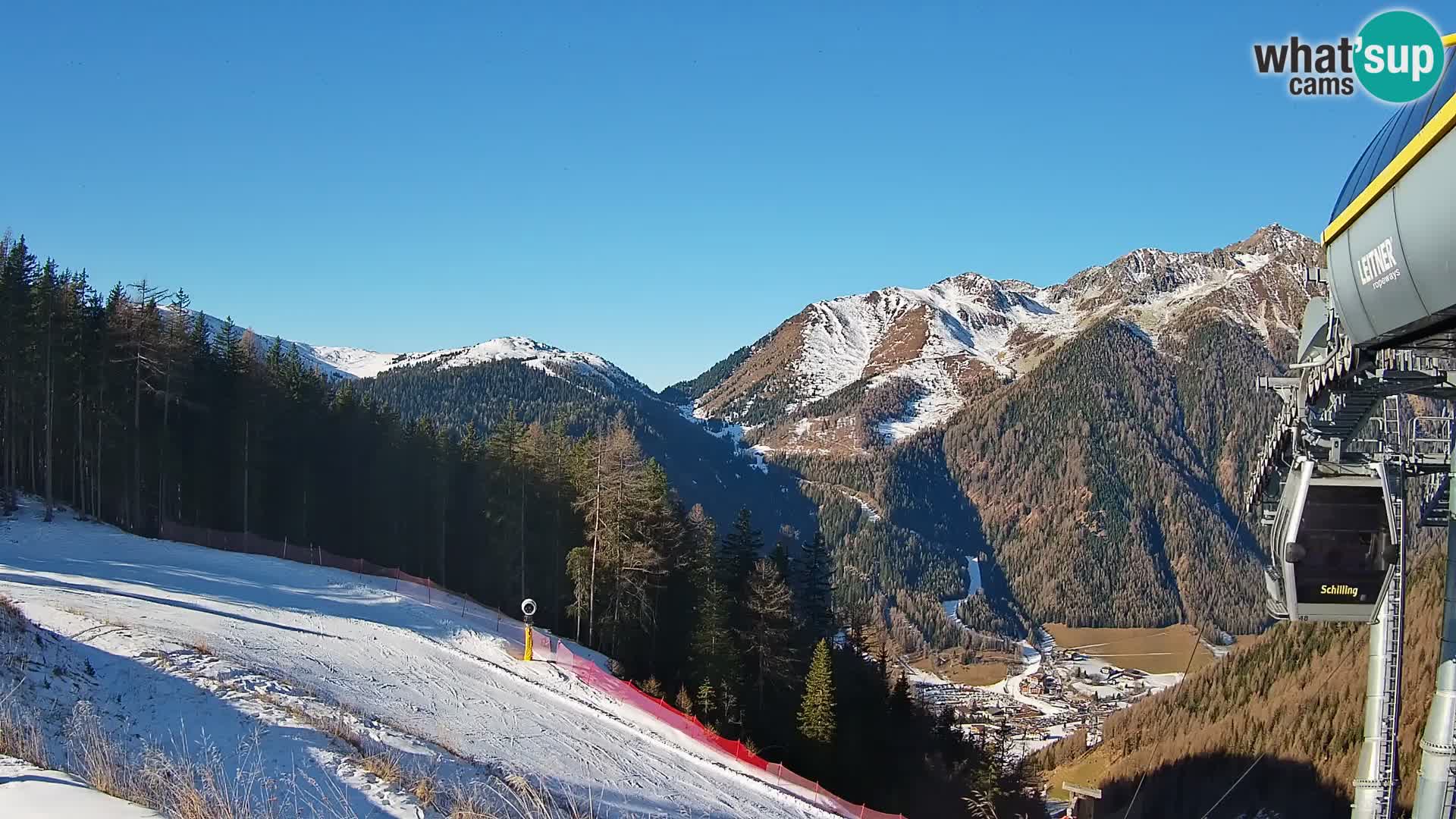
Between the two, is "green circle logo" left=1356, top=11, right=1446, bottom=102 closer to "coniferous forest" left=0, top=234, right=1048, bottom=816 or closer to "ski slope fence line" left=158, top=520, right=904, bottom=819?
"ski slope fence line" left=158, top=520, right=904, bottom=819

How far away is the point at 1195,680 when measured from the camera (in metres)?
57.9

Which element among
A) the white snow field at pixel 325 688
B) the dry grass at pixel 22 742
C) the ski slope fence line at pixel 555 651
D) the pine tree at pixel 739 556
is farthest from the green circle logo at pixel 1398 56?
the pine tree at pixel 739 556

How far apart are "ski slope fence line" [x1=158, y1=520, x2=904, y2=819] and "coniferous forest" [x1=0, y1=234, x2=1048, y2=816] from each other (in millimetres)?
2831

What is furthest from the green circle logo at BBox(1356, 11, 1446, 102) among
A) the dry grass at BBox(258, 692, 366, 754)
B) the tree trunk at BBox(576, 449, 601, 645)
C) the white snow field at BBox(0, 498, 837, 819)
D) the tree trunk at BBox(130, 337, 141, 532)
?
the tree trunk at BBox(130, 337, 141, 532)

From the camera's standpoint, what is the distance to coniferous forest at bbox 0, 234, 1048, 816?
33.3 meters

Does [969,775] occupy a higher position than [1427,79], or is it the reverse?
[1427,79]

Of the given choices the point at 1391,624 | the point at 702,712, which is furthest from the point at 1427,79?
the point at 702,712

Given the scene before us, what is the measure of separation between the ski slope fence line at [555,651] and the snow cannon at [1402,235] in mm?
13807

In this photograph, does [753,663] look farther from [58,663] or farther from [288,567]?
[58,663]

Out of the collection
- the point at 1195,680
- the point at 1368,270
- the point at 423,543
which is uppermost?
the point at 1368,270

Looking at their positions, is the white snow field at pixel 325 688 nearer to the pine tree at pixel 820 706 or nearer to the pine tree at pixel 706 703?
the pine tree at pixel 706 703

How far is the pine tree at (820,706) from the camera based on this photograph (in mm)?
32250

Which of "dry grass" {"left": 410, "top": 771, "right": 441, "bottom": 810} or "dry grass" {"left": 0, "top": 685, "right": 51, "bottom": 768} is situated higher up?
"dry grass" {"left": 0, "top": 685, "right": 51, "bottom": 768}

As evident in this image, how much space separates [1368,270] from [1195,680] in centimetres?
5875
